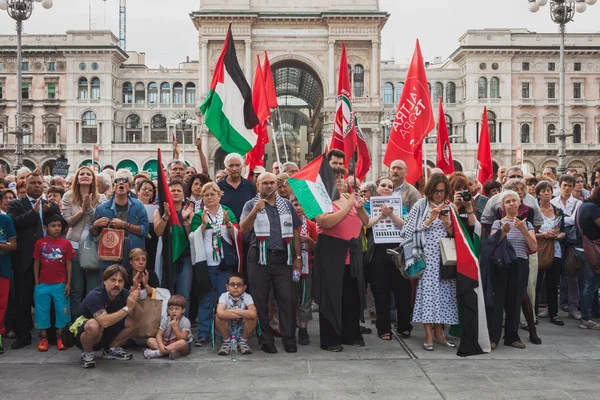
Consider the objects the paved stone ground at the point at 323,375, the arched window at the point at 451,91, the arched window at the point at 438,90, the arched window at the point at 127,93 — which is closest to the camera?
the paved stone ground at the point at 323,375

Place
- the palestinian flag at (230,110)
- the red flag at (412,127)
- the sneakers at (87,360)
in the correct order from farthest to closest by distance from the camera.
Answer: the red flag at (412,127), the palestinian flag at (230,110), the sneakers at (87,360)

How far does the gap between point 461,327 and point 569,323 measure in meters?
2.32

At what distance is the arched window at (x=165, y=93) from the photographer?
2643 inches

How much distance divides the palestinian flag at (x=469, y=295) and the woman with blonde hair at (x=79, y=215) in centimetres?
430

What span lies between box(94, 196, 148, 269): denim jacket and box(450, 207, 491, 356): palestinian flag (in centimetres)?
367

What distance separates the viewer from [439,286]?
772 centimetres

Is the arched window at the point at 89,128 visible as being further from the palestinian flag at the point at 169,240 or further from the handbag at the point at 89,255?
the palestinian flag at the point at 169,240

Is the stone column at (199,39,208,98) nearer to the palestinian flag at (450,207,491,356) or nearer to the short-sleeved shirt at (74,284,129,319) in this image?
the short-sleeved shirt at (74,284,129,319)

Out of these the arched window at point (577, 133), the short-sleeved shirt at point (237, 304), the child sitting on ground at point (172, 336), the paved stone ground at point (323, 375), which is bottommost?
the paved stone ground at point (323, 375)

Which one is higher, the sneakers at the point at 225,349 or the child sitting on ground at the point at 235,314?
the child sitting on ground at the point at 235,314

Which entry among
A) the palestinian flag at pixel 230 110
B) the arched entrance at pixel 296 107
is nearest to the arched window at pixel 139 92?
the arched entrance at pixel 296 107

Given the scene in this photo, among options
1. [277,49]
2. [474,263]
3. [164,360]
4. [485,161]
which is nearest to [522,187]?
[474,263]

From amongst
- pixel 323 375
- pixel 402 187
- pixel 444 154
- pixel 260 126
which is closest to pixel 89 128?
pixel 260 126

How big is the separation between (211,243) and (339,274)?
156 cm
